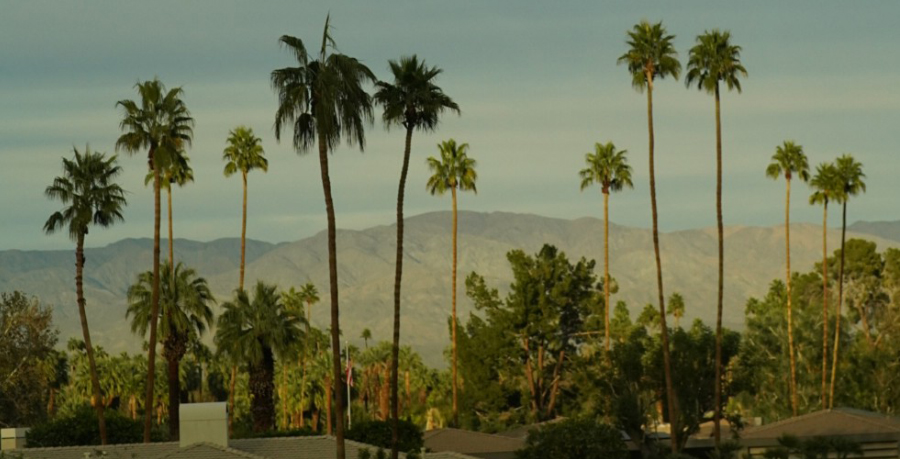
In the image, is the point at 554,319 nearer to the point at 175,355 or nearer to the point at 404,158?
the point at 175,355

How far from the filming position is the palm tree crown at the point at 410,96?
56.2 meters

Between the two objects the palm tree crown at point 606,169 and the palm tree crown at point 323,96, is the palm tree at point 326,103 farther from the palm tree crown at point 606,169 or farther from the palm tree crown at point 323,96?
the palm tree crown at point 606,169

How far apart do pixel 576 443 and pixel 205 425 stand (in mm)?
13581

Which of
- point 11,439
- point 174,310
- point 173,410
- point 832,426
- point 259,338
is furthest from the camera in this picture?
point 259,338

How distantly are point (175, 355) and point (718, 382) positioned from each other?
26456mm

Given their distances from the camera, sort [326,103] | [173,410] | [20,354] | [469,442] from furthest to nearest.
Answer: [20,354] → [173,410] → [469,442] → [326,103]

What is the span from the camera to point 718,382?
68125 millimetres

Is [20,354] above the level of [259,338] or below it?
below

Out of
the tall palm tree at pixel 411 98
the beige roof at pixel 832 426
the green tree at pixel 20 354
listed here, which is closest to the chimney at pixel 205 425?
the tall palm tree at pixel 411 98

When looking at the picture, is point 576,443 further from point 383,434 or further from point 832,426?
point 832,426

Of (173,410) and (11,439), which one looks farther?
(173,410)

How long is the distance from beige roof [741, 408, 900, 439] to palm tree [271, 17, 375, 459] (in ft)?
93.4

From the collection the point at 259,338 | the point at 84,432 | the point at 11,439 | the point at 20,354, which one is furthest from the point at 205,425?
the point at 20,354

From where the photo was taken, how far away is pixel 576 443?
185 ft
